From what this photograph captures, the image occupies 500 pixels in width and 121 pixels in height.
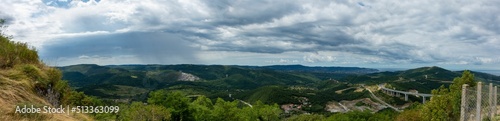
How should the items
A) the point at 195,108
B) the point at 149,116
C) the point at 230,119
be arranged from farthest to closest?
the point at 230,119 < the point at 195,108 < the point at 149,116

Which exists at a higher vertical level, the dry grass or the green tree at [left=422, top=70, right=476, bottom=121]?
the dry grass

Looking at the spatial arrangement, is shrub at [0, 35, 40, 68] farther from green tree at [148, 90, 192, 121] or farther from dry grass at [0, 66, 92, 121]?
green tree at [148, 90, 192, 121]

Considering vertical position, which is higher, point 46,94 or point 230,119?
point 46,94

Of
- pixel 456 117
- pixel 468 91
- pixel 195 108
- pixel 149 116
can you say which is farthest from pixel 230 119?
pixel 468 91

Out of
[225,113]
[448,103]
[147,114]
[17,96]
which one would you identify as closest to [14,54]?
[17,96]

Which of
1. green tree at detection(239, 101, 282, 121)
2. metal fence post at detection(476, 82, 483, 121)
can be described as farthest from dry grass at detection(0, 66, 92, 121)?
green tree at detection(239, 101, 282, 121)

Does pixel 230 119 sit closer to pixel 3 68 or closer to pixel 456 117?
pixel 456 117
